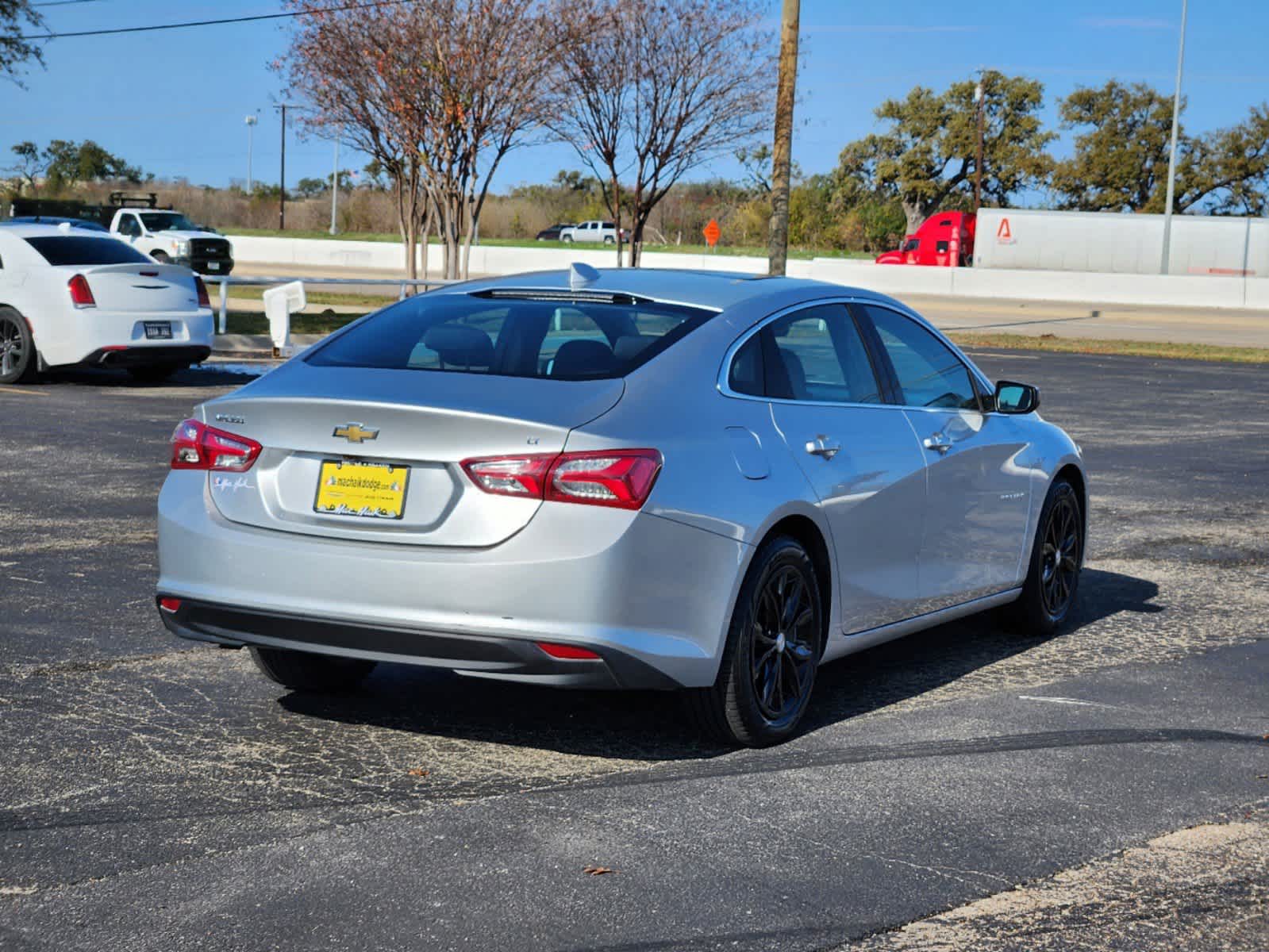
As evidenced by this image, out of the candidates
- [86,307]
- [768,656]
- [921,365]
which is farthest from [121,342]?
[768,656]

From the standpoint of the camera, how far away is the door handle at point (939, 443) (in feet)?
21.6

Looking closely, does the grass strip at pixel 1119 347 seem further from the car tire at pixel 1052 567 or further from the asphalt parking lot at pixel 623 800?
the asphalt parking lot at pixel 623 800

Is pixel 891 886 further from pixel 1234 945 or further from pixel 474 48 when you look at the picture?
pixel 474 48

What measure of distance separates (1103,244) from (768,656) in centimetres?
5915

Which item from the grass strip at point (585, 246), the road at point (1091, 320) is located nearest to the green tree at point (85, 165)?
the grass strip at point (585, 246)

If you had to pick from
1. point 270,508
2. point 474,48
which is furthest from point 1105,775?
point 474,48

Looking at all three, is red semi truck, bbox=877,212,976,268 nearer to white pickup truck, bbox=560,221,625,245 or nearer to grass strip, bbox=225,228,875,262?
grass strip, bbox=225,228,875,262

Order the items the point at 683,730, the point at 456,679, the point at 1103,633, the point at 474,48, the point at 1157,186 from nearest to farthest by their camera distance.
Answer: the point at 683,730
the point at 456,679
the point at 1103,633
the point at 474,48
the point at 1157,186

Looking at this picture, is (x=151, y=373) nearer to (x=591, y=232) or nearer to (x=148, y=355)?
(x=148, y=355)

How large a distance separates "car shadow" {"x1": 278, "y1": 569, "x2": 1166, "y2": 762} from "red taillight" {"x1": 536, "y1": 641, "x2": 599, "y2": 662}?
2.15ft

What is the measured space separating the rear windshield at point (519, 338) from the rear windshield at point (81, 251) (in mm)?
12874

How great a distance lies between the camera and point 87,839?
14.9 feet

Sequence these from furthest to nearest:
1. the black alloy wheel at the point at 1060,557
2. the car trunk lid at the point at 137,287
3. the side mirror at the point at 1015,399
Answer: the car trunk lid at the point at 137,287, the black alloy wheel at the point at 1060,557, the side mirror at the point at 1015,399

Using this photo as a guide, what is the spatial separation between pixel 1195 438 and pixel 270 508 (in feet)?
42.3
